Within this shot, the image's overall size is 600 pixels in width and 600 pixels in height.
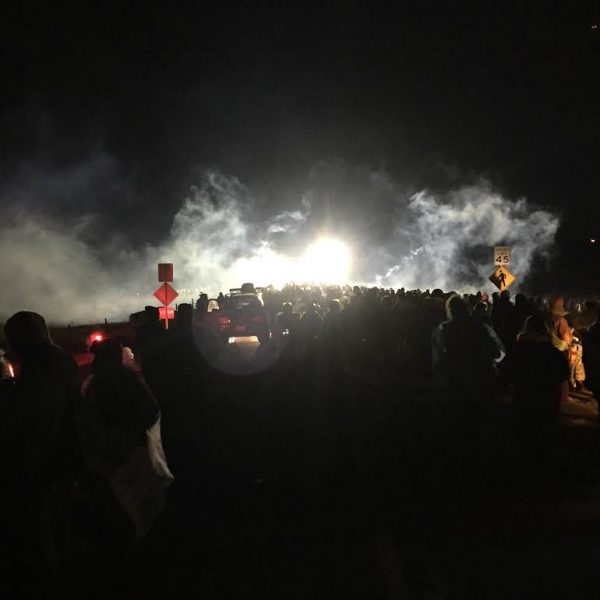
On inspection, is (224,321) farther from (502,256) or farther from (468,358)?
(468,358)

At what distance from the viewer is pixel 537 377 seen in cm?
625

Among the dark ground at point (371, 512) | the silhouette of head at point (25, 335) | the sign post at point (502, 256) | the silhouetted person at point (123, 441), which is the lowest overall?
the dark ground at point (371, 512)

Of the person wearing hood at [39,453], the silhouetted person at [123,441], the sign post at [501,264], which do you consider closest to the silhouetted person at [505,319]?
the sign post at [501,264]

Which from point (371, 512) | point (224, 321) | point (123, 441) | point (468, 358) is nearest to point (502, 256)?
point (224, 321)

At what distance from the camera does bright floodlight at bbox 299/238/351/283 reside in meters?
60.2

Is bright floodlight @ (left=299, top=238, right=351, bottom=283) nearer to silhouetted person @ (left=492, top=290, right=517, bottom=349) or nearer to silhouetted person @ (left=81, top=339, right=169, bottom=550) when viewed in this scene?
silhouetted person @ (left=492, top=290, right=517, bottom=349)

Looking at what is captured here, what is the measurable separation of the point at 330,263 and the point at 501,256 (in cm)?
4330

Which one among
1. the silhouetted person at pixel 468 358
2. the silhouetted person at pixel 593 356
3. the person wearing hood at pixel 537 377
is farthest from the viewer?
the silhouetted person at pixel 593 356

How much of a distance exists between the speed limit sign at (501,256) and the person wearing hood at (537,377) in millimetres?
10974

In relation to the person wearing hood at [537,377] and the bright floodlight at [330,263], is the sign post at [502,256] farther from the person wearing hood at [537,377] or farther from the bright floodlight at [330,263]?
the bright floodlight at [330,263]

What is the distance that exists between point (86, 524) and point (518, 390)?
4486 millimetres

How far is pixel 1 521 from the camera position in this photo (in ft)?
12.5

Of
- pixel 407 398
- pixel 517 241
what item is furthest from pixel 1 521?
pixel 517 241

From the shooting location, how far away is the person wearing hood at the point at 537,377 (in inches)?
245
